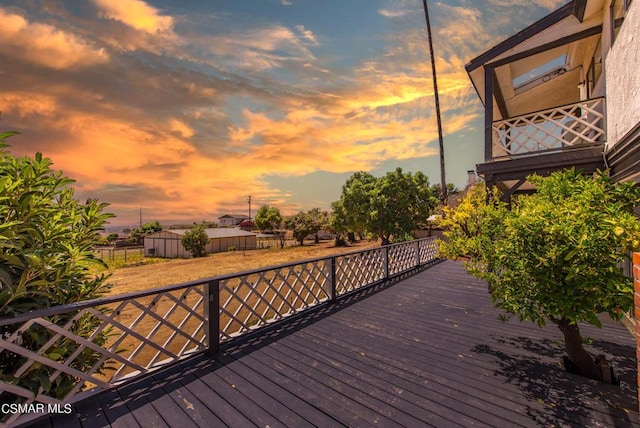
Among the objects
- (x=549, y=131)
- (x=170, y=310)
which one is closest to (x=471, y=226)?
(x=549, y=131)

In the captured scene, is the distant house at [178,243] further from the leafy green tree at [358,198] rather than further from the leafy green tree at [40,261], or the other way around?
the leafy green tree at [40,261]

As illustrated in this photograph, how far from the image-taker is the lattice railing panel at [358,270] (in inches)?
245

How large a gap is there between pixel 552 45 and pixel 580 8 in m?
0.98

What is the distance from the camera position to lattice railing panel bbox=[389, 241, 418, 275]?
27.1 feet

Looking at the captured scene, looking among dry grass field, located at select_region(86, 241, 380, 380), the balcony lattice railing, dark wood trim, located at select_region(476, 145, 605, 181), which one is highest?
the balcony lattice railing

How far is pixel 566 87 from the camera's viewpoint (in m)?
9.40

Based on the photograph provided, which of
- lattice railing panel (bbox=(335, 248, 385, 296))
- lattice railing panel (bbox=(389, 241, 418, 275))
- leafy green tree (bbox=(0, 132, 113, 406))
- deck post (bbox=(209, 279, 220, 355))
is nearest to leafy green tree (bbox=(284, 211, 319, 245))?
lattice railing panel (bbox=(389, 241, 418, 275))

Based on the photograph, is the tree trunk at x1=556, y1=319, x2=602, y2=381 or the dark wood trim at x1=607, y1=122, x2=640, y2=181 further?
the dark wood trim at x1=607, y1=122, x2=640, y2=181

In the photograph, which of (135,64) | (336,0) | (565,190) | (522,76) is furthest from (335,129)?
(565,190)

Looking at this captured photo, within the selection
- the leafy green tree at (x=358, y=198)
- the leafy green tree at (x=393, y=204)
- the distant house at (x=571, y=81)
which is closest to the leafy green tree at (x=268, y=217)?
the leafy green tree at (x=358, y=198)

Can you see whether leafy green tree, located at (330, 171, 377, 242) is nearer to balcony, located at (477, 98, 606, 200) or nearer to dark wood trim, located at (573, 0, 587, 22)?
balcony, located at (477, 98, 606, 200)

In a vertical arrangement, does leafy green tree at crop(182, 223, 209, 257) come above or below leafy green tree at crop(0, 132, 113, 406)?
below

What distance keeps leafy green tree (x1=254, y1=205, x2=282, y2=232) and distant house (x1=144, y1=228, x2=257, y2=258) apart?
9590 millimetres

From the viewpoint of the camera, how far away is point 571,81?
898 cm
